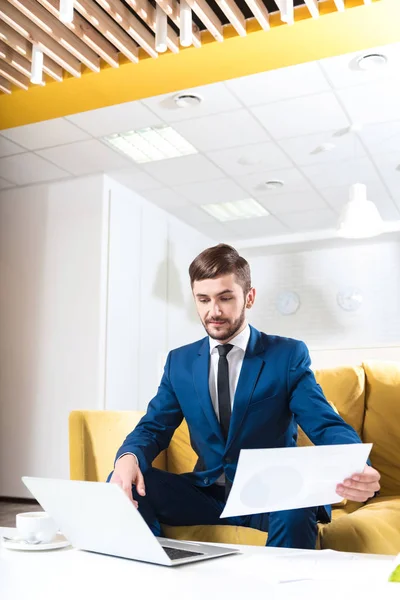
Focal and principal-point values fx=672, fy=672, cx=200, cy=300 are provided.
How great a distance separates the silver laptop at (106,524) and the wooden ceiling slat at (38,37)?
118 inches

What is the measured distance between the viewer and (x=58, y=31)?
362cm

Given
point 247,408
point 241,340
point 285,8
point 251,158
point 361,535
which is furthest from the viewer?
point 251,158

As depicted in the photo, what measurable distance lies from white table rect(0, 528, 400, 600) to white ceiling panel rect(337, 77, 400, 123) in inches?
138

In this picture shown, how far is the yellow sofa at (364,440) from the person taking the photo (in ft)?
5.36

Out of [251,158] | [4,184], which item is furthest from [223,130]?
[4,184]

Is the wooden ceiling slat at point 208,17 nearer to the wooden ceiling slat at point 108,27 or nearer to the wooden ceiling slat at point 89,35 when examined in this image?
the wooden ceiling slat at point 108,27

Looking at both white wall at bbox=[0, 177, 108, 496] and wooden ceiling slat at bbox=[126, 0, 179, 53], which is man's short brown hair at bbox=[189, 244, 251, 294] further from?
white wall at bbox=[0, 177, 108, 496]

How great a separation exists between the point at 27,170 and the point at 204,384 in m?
4.23

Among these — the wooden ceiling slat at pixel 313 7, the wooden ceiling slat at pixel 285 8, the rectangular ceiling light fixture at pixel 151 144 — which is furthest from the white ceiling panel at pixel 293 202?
the wooden ceiling slat at pixel 285 8

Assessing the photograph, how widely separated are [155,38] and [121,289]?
2.57 m

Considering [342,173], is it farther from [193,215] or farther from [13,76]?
[13,76]

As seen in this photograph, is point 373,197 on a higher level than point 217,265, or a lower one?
higher

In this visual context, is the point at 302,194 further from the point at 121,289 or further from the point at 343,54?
the point at 343,54

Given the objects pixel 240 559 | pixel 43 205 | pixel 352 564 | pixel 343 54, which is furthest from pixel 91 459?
pixel 43 205
